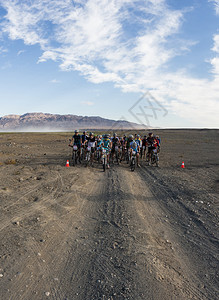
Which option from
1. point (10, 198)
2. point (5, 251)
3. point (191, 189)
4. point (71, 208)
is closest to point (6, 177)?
point (10, 198)

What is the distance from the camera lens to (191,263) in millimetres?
4801

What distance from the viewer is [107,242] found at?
5.48m

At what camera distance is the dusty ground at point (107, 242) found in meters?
4.00

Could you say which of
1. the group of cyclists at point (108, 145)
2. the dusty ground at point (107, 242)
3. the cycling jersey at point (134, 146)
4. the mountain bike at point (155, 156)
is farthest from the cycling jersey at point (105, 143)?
the dusty ground at point (107, 242)

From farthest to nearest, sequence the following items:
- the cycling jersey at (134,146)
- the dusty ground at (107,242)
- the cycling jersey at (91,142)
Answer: the cycling jersey at (91,142) < the cycling jersey at (134,146) < the dusty ground at (107,242)

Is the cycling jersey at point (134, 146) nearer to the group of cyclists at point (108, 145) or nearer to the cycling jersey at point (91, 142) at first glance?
the group of cyclists at point (108, 145)

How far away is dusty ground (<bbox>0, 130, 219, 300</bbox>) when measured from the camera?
157 inches

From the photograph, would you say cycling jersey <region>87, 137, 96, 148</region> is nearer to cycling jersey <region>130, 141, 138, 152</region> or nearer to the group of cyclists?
the group of cyclists

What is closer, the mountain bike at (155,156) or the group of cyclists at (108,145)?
the group of cyclists at (108,145)

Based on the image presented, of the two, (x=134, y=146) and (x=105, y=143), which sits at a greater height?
(x=105, y=143)

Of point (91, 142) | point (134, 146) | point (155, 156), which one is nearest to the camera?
point (134, 146)

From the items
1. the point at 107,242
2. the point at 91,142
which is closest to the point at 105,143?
the point at 91,142

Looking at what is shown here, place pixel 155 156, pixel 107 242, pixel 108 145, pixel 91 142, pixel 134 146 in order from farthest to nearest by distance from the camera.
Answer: pixel 155 156 → pixel 91 142 → pixel 134 146 → pixel 108 145 → pixel 107 242

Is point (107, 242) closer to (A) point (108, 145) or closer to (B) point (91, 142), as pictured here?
(A) point (108, 145)
